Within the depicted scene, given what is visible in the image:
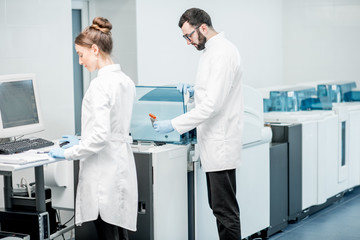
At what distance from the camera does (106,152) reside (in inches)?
110

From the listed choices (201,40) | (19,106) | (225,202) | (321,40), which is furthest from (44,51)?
(321,40)

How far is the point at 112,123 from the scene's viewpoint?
2.75 m

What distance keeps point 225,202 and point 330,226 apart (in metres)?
1.72

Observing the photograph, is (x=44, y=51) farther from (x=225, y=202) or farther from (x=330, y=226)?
(x=330, y=226)

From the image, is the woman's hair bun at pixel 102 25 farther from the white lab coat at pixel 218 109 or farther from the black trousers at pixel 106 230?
the black trousers at pixel 106 230

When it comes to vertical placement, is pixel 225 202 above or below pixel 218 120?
below

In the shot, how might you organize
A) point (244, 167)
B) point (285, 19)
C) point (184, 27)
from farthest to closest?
→ point (285, 19) < point (244, 167) < point (184, 27)

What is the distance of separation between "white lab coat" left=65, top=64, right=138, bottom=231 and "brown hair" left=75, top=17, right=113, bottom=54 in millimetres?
114

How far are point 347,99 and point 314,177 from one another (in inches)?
55.5

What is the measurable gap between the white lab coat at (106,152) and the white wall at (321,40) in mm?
4048

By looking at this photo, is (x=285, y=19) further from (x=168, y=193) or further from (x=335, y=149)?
(x=168, y=193)

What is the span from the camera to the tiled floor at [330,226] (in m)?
4.46

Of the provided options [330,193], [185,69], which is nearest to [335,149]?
[330,193]

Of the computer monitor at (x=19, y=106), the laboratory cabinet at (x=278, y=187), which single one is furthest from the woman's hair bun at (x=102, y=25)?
the laboratory cabinet at (x=278, y=187)
